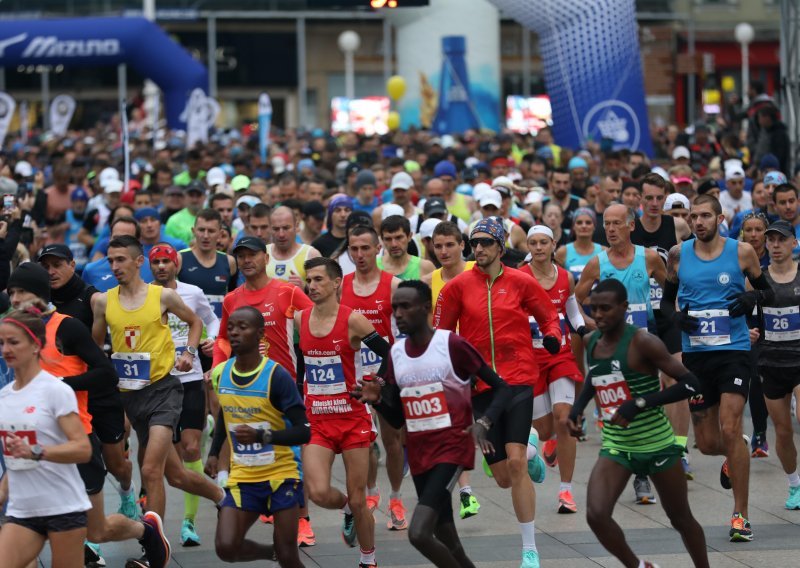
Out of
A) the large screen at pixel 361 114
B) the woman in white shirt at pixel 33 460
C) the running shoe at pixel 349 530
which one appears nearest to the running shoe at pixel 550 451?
the running shoe at pixel 349 530

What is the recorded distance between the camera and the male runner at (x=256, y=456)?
24.7 feet

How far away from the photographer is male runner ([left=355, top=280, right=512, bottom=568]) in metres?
7.57

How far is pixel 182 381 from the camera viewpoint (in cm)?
966

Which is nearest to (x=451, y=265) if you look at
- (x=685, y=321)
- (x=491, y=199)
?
(x=685, y=321)

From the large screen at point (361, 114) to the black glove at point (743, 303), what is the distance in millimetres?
40339

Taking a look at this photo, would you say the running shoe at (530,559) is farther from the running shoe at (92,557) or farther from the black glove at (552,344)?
the running shoe at (92,557)

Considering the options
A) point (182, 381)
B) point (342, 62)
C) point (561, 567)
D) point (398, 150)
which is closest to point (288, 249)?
point (182, 381)

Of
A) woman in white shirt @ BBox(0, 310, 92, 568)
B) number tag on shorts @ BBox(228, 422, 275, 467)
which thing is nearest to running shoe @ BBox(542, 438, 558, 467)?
number tag on shorts @ BBox(228, 422, 275, 467)

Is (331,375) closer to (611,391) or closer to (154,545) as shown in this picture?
(154,545)

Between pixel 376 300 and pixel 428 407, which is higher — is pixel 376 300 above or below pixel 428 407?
above

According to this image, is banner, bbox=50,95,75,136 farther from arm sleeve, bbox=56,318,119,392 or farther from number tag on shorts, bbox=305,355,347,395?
arm sleeve, bbox=56,318,119,392

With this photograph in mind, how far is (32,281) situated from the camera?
776 cm

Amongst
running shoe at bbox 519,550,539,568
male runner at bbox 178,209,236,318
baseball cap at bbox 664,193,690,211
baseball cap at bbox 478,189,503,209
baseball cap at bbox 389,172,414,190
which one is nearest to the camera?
running shoe at bbox 519,550,539,568

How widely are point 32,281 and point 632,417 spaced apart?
3.11 m
